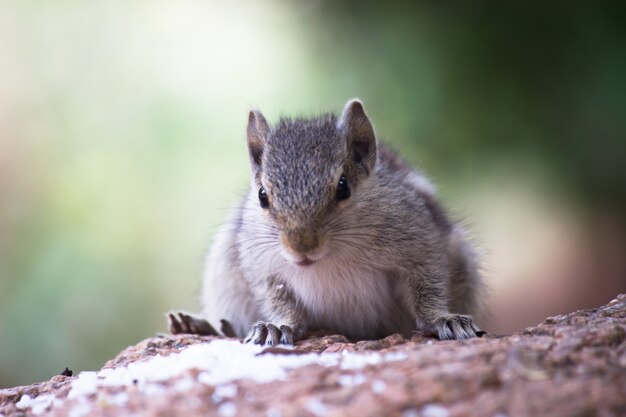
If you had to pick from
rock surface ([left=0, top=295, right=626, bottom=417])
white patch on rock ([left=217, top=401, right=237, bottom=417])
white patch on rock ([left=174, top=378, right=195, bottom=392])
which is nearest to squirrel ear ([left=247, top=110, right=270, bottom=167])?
rock surface ([left=0, top=295, right=626, bottom=417])

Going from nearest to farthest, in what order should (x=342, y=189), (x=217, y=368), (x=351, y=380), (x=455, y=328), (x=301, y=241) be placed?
(x=351, y=380)
(x=217, y=368)
(x=301, y=241)
(x=455, y=328)
(x=342, y=189)

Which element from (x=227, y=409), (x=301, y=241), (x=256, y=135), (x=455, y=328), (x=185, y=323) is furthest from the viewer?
(x=185, y=323)

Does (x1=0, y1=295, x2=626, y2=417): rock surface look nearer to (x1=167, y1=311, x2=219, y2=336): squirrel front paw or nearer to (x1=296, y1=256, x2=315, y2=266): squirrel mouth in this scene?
(x1=296, y1=256, x2=315, y2=266): squirrel mouth

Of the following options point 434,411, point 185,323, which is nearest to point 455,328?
point 434,411

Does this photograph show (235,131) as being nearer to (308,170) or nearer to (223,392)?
(308,170)

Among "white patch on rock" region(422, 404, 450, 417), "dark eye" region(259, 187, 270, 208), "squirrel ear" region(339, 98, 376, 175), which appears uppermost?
"squirrel ear" region(339, 98, 376, 175)

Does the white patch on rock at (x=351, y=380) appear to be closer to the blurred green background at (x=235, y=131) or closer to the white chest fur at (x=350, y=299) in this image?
the white chest fur at (x=350, y=299)

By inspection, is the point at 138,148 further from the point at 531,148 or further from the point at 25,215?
the point at 531,148
